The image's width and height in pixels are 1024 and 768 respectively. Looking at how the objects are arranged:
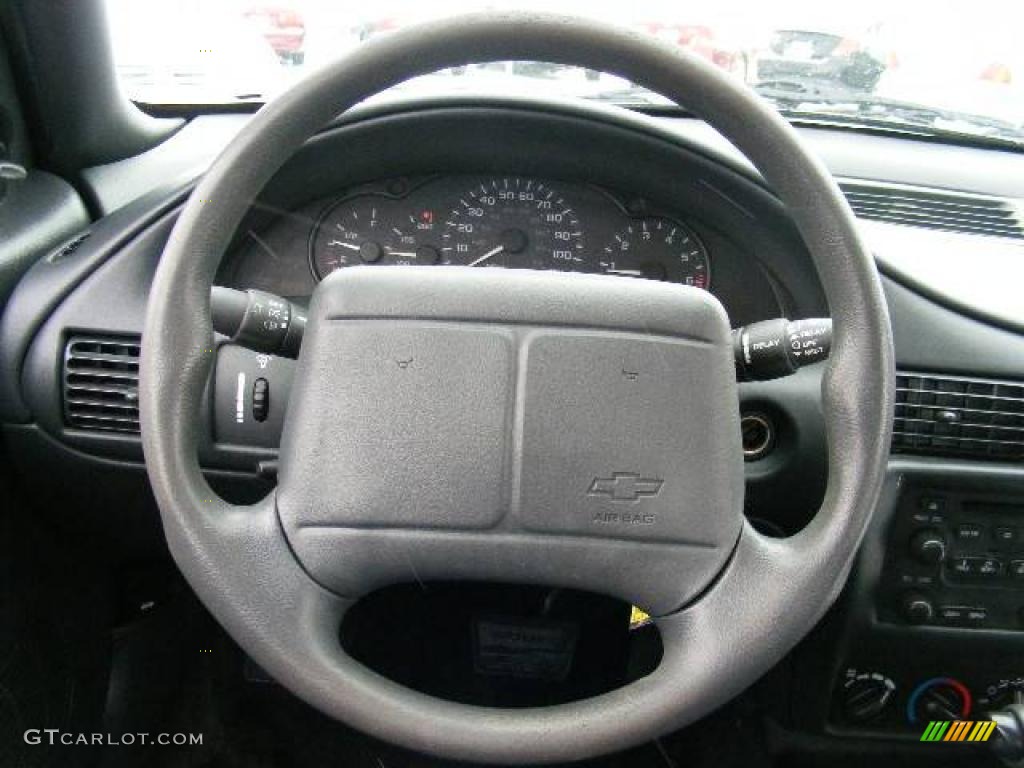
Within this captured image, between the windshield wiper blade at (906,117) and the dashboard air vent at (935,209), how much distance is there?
141 mm

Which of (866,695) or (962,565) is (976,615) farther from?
(866,695)

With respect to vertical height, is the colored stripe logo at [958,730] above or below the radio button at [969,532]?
below

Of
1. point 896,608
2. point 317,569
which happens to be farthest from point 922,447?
point 317,569

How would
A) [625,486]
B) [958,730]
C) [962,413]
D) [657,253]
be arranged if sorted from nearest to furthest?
1. [625,486]
2. [962,413]
3. [657,253]
4. [958,730]

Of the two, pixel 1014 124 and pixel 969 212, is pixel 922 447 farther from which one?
pixel 1014 124

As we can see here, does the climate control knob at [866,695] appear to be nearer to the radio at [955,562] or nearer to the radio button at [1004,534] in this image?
the radio at [955,562]

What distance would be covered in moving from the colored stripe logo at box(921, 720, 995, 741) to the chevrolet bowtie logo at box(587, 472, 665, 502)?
3.02 ft

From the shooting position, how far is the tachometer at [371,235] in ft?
5.31

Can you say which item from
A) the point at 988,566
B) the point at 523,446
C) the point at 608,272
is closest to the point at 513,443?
the point at 523,446

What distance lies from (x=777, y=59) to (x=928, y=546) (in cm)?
89

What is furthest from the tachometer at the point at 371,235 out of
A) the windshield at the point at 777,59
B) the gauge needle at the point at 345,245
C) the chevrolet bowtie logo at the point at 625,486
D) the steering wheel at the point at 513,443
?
the chevrolet bowtie logo at the point at 625,486

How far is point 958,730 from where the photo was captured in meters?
1.71

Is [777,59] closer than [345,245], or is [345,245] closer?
[345,245]

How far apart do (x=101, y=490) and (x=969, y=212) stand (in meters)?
1.53
